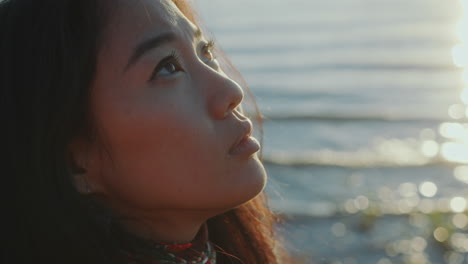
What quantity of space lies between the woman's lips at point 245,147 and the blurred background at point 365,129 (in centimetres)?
115

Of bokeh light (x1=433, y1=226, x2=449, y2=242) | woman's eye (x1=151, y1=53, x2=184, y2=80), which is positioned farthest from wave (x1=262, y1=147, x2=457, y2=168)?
woman's eye (x1=151, y1=53, x2=184, y2=80)

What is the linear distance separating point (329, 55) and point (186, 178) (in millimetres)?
16200

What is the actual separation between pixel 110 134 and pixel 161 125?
0.52ft

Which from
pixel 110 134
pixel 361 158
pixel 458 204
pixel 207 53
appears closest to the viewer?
pixel 110 134

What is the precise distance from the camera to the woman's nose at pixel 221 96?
210 cm

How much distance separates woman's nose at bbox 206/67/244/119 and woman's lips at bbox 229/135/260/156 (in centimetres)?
10

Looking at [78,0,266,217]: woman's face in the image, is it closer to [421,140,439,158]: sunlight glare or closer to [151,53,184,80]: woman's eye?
[151,53,184,80]: woman's eye

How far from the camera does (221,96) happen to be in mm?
2113

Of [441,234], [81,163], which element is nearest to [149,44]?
[81,163]

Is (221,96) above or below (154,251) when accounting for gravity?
above

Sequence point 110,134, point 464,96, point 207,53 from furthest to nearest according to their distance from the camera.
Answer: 1. point 464,96
2. point 207,53
3. point 110,134

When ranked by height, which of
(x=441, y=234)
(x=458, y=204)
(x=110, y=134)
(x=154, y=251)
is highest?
(x=110, y=134)

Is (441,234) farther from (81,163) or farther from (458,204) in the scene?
(81,163)

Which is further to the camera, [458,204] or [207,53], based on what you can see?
[458,204]
